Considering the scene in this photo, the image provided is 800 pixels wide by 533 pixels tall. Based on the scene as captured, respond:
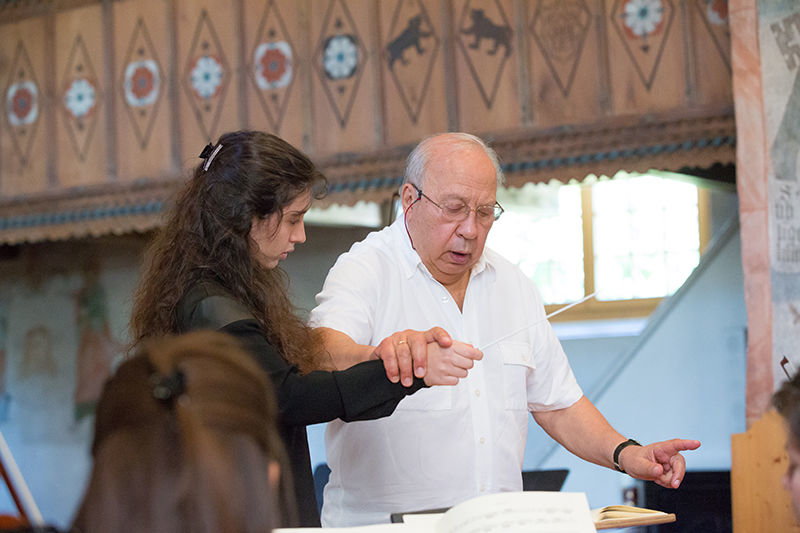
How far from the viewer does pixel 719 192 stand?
7.88 m

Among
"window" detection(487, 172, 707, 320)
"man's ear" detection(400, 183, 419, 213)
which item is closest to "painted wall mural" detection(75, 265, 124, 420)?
"window" detection(487, 172, 707, 320)

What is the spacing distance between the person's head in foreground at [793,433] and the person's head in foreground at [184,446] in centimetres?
113

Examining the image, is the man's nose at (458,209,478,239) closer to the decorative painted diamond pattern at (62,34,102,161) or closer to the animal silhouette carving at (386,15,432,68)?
the animal silhouette carving at (386,15,432,68)

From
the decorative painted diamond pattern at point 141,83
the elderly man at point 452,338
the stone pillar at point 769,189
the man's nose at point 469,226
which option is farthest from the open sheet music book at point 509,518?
the decorative painted diamond pattern at point 141,83

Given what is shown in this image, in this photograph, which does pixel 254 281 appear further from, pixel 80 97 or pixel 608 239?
pixel 608 239

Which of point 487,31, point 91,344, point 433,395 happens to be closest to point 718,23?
point 487,31

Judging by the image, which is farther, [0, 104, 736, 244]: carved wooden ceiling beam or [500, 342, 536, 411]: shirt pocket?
[0, 104, 736, 244]: carved wooden ceiling beam

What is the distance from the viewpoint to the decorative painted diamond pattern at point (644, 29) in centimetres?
558

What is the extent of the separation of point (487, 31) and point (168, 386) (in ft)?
16.4

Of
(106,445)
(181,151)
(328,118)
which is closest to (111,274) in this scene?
(181,151)

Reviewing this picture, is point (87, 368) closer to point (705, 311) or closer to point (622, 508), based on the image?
point (705, 311)

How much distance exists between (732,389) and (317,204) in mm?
3149

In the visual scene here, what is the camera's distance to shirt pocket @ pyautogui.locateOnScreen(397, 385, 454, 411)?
125 inches

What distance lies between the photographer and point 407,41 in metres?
6.21
